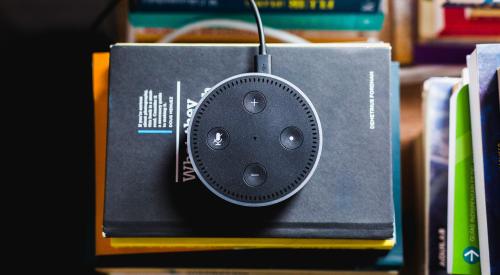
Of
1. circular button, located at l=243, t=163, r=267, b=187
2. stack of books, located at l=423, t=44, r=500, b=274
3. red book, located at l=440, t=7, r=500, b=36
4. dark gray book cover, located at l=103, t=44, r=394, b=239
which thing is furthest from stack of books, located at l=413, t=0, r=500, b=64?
circular button, located at l=243, t=163, r=267, b=187

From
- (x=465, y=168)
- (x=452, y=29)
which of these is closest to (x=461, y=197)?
(x=465, y=168)

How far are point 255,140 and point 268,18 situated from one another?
0.87 ft

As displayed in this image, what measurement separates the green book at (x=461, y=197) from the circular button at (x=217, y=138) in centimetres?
27

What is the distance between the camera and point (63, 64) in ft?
2.78

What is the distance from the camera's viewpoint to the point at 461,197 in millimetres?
649

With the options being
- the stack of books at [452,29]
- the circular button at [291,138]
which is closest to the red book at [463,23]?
the stack of books at [452,29]

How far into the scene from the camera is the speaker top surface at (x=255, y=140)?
1.70 ft

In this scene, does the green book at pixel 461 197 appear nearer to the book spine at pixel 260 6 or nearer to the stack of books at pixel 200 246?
the stack of books at pixel 200 246

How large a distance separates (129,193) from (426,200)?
14.2 inches

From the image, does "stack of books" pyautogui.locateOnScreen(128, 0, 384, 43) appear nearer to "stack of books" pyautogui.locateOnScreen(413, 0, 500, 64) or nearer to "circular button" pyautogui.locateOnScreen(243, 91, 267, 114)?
"stack of books" pyautogui.locateOnScreen(413, 0, 500, 64)

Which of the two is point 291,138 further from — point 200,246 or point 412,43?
point 412,43

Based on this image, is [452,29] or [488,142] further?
[452,29]

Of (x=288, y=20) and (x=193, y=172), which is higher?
(x=288, y=20)

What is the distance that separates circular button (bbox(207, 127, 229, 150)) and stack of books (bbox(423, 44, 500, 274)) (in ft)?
0.85
